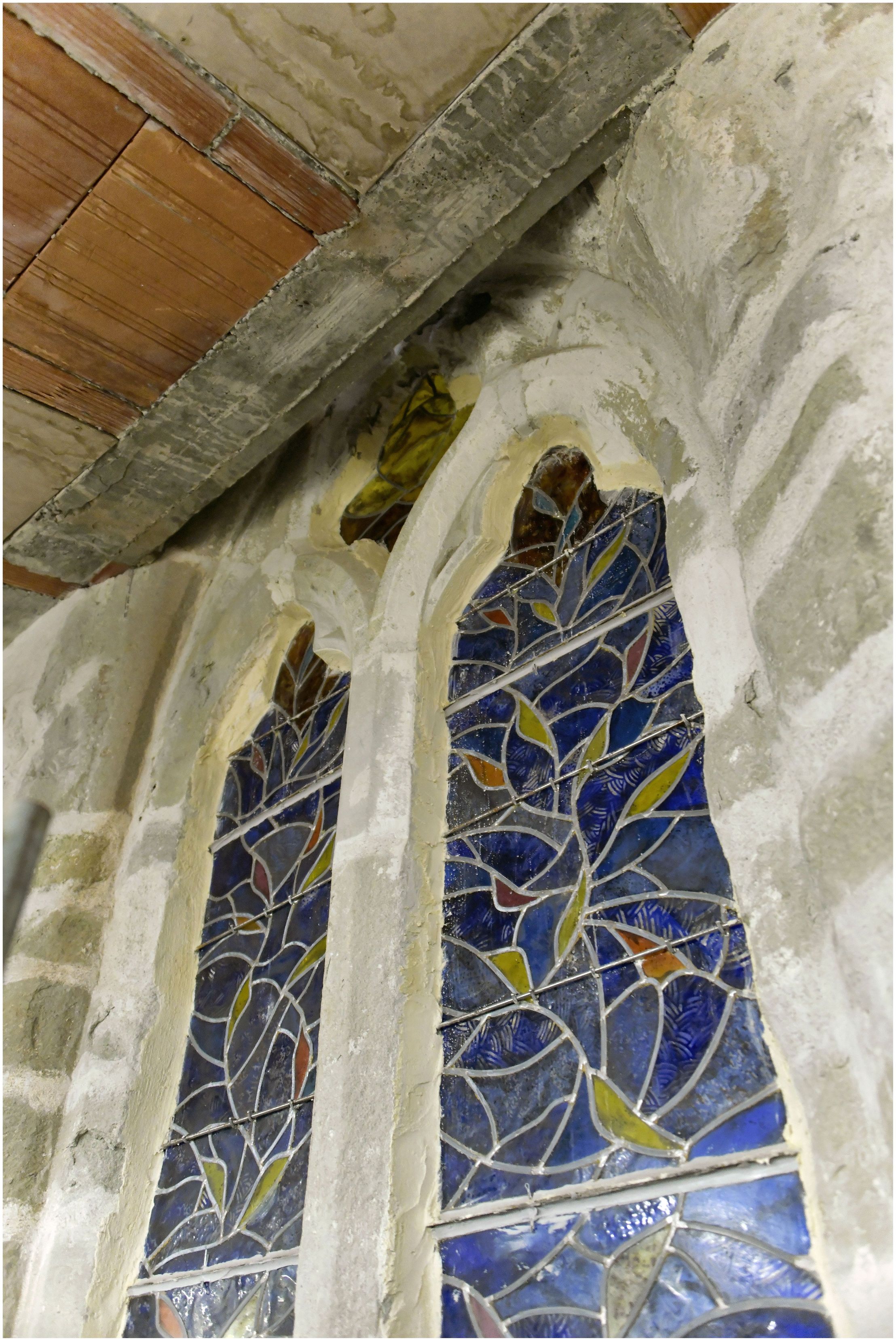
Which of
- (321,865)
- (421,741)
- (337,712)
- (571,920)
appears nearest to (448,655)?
(421,741)

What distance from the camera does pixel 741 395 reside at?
1.92 m

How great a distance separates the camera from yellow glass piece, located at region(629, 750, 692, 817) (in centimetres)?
209

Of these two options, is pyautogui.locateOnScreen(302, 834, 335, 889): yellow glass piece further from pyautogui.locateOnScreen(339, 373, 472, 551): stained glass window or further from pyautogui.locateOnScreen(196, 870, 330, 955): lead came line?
pyautogui.locateOnScreen(339, 373, 472, 551): stained glass window

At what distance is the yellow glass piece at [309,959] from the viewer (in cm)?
263

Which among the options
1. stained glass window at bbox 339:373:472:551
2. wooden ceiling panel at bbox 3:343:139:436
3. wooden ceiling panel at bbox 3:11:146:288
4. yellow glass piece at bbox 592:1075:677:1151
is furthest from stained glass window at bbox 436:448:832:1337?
wooden ceiling panel at bbox 3:11:146:288

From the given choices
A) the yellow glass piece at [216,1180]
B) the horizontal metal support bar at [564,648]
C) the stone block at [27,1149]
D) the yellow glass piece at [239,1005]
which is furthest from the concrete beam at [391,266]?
the yellow glass piece at [216,1180]

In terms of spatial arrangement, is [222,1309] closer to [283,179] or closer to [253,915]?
[253,915]

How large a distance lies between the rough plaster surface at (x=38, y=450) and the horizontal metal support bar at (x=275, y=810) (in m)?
1.12

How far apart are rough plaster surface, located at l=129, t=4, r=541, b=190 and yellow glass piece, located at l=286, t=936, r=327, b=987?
5.99ft

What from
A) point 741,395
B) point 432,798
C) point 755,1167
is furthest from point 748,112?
point 755,1167

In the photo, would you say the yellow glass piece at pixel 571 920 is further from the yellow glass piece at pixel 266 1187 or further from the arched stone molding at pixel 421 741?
the yellow glass piece at pixel 266 1187

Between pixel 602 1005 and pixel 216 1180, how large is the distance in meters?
1.18

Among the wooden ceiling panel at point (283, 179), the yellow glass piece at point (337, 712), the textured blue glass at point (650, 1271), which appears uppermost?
the wooden ceiling panel at point (283, 179)

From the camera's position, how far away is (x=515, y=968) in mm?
2168
